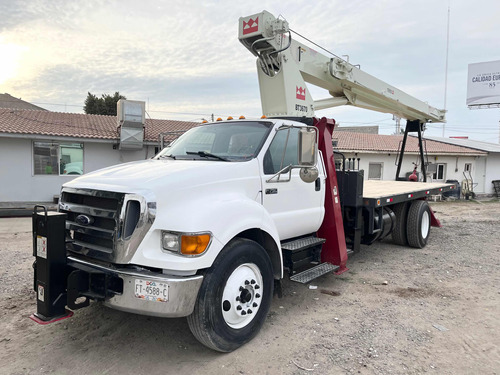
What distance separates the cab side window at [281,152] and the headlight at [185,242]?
1.27 meters

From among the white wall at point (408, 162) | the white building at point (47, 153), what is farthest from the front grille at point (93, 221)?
the white wall at point (408, 162)

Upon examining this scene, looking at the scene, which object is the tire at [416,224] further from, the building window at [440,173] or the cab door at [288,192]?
the building window at [440,173]

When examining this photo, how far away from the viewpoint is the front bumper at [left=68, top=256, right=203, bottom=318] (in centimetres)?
300

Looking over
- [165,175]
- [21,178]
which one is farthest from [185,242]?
[21,178]

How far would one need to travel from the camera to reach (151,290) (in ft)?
9.92

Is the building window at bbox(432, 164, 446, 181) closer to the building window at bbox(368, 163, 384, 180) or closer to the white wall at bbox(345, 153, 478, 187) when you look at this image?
the white wall at bbox(345, 153, 478, 187)

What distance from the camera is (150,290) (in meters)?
3.03

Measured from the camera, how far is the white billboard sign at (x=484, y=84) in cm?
3334

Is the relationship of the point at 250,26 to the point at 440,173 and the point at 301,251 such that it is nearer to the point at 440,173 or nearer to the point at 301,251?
the point at 301,251

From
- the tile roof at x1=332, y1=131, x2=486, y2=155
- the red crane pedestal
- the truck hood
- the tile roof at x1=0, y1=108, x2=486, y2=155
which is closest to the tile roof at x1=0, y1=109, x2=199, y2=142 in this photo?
the tile roof at x1=0, y1=108, x2=486, y2=155

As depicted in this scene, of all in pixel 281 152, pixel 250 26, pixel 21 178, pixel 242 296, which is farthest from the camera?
pixel 21 178

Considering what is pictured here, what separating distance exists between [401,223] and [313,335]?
4823mm

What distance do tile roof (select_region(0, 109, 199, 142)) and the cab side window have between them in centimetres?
1286

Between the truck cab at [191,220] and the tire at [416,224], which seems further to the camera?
the tire at [416,224]
